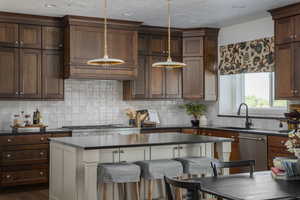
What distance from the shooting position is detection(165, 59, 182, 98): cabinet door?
26.7ft

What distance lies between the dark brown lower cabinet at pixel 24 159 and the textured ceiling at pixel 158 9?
1.91 metres

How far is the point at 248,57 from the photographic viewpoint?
7492 mm

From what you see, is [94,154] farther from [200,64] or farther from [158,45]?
[200,64]

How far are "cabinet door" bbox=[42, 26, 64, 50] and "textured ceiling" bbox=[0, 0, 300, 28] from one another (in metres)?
0.32

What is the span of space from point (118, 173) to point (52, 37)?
3391 mm

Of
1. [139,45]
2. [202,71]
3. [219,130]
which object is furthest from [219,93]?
[139,45]

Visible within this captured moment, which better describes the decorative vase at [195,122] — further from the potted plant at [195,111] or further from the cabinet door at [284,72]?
the cabinet door at [284,72]

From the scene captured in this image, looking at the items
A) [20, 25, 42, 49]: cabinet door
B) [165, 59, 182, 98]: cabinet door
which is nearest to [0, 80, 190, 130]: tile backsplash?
[165, 59, 182, 98]: cabinet door

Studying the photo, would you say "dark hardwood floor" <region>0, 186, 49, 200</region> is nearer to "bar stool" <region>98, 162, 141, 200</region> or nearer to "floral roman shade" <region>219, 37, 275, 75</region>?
"bar stool" <region>98, 162, 141, 200</region>

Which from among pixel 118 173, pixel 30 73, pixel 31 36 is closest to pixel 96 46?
pixel 31 36

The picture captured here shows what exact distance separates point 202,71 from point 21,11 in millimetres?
3362

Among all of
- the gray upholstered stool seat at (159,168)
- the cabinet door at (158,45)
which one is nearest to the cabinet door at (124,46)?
the cabinet door at (158,45)

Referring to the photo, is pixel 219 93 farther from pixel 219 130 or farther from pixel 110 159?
pixel 110 159

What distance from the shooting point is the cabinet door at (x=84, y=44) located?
23.0 ft
